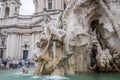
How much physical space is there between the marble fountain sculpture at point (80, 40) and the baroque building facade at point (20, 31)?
2964 centimetres

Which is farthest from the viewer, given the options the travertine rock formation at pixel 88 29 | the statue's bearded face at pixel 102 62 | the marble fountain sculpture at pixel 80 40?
the statue's bearded face at pixel 102 62

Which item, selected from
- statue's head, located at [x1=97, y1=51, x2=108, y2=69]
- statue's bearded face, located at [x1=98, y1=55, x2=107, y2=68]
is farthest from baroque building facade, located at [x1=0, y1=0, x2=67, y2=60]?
statue's bearded face, located at [x1=98, y1=55, x2=107, y2=68]

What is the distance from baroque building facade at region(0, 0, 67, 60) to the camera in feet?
136

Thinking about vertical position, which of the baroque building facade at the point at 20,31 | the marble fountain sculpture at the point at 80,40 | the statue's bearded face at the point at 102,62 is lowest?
the statue's bearded face at the point at 102,62

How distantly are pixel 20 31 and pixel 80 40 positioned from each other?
1312 inches

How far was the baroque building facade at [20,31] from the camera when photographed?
4138 cm

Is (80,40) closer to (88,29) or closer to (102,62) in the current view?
(88,29)

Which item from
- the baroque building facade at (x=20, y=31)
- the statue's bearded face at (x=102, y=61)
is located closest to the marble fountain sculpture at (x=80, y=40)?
the statue's bearded face at (x=102, y=61)

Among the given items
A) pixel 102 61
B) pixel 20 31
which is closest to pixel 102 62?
pixel 102 61

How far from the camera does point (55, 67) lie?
8930 millimetres

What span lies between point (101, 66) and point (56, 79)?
3468 mm

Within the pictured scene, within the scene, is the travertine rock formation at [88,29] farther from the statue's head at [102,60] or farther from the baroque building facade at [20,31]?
the baroque building facade at [20,31]

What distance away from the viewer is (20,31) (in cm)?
4234

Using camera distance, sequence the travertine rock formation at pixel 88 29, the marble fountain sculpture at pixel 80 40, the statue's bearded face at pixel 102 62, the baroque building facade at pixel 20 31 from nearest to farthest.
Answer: the marble fountain sculpture at pixel 80 40 < the travertine rock formation at pixel 88 29 < the statue's bearded face at pixel 102 62 < the baroque building facade at pixel 20 31
